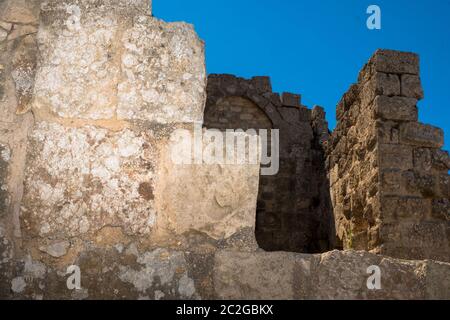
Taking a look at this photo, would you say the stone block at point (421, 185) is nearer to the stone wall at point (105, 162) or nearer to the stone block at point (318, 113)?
the stone wall at point (105, 162)

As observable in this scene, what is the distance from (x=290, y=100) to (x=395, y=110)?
5442mm

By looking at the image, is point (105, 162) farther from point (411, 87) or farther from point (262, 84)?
point (262, 84)

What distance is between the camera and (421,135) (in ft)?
17.1

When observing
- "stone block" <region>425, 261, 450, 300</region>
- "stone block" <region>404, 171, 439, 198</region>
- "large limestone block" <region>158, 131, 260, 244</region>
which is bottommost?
"stone block" <region>425, 261, 450, 300</region>

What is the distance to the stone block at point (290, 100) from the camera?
10633 mm

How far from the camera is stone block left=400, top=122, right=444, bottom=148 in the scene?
5207 millimetres

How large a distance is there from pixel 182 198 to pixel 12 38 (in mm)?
914

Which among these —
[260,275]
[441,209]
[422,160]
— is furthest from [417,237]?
[260,275]

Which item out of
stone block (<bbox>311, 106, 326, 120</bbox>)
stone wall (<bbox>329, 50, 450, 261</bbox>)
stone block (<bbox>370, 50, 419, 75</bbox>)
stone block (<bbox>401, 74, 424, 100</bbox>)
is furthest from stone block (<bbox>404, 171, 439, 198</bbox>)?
stone block (<bbox>311, 106, 326, 120</bbox>)

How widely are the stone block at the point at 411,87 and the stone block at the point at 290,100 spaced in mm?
5243

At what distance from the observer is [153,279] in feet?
5.49

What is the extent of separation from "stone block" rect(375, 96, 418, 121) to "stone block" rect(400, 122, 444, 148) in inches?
3.6

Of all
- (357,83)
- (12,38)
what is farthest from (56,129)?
(357,83)

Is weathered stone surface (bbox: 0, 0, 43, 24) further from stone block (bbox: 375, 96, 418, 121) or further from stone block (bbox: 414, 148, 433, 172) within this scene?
stone block (bbox: 414, 148, 433, 172)
